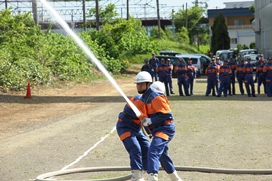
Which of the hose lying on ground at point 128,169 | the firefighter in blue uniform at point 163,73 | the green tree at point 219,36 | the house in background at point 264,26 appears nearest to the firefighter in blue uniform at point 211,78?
the firefighter in blue uniform at point 163,73

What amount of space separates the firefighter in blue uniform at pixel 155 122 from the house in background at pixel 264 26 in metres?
46.1

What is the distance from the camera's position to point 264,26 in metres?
60.9

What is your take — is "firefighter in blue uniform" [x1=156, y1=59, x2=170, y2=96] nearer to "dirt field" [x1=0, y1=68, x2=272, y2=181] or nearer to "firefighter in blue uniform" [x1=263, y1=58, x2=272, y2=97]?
"dirt field" [x1=0, y1=68, x2=272, y2=181]

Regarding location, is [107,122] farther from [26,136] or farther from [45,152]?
[45,152]

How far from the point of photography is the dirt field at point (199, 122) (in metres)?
11.5

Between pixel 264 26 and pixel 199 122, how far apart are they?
45072 millimetres

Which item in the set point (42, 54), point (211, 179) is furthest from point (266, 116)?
point (42, 54)

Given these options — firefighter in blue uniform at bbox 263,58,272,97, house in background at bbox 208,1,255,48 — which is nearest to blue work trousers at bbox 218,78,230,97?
firefighter in blue uniform at bbox 263,58,272,97

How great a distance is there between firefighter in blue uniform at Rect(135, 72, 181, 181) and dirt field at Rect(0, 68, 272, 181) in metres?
1.29

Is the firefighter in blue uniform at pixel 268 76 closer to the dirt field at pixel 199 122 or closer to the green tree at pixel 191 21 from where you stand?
the dirt field at pixel 199 122

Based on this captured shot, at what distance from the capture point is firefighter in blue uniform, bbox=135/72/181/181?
8.70 metres

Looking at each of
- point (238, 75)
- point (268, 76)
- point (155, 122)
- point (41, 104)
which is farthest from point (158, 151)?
point (238, 75)

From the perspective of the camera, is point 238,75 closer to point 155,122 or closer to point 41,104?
point 41,104

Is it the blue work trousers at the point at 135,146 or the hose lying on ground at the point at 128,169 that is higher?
the blue work trousers at the point at 135,146
